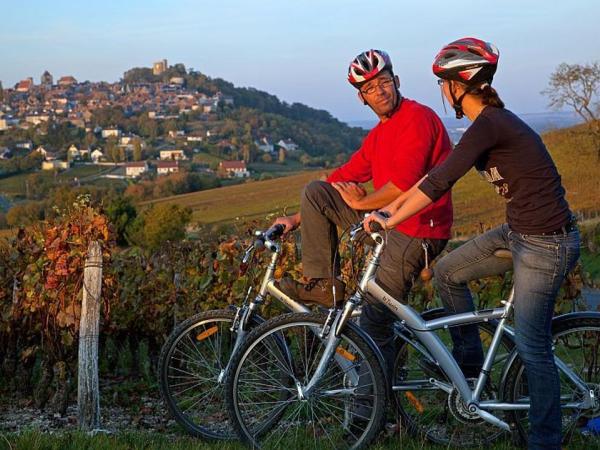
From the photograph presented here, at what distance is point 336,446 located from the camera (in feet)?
14.2

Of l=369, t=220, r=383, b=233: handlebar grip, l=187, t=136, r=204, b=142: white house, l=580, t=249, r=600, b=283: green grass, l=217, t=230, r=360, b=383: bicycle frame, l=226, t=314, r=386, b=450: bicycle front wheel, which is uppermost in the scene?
l=369, t=220, r=383, b=233: handlebar grip

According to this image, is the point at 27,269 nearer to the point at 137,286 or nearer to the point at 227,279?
the point at 137,286

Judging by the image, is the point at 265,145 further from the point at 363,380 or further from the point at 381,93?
the point at 363,380

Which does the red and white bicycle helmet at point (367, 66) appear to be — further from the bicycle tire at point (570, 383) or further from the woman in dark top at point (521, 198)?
the bicycle tire at point (570, 383)

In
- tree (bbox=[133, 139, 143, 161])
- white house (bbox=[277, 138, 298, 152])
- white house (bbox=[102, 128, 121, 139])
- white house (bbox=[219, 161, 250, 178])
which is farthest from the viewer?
white house (bbox=[102, 128, 121, 139])

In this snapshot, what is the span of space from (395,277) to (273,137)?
119278 millimetres

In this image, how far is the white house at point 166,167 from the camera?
90.3 metres

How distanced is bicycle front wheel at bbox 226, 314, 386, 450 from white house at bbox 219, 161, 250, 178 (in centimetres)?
8274

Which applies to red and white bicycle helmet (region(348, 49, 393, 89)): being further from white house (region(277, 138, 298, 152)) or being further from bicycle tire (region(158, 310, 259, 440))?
white house (region(277, 138, 298, 152))

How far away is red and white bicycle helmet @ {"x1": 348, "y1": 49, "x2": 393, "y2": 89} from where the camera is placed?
4.41m

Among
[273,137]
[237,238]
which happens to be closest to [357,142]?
[273,137]

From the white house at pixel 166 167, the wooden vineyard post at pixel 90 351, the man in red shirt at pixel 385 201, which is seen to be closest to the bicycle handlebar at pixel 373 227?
the man in red shirt at pixel 385 201

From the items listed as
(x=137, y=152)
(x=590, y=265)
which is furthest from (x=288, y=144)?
(x=590, y=265)

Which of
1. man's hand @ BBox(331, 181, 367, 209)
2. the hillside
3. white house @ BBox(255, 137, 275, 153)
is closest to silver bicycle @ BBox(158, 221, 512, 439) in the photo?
man's hand @ BBox(331, 181, 367, 209)
